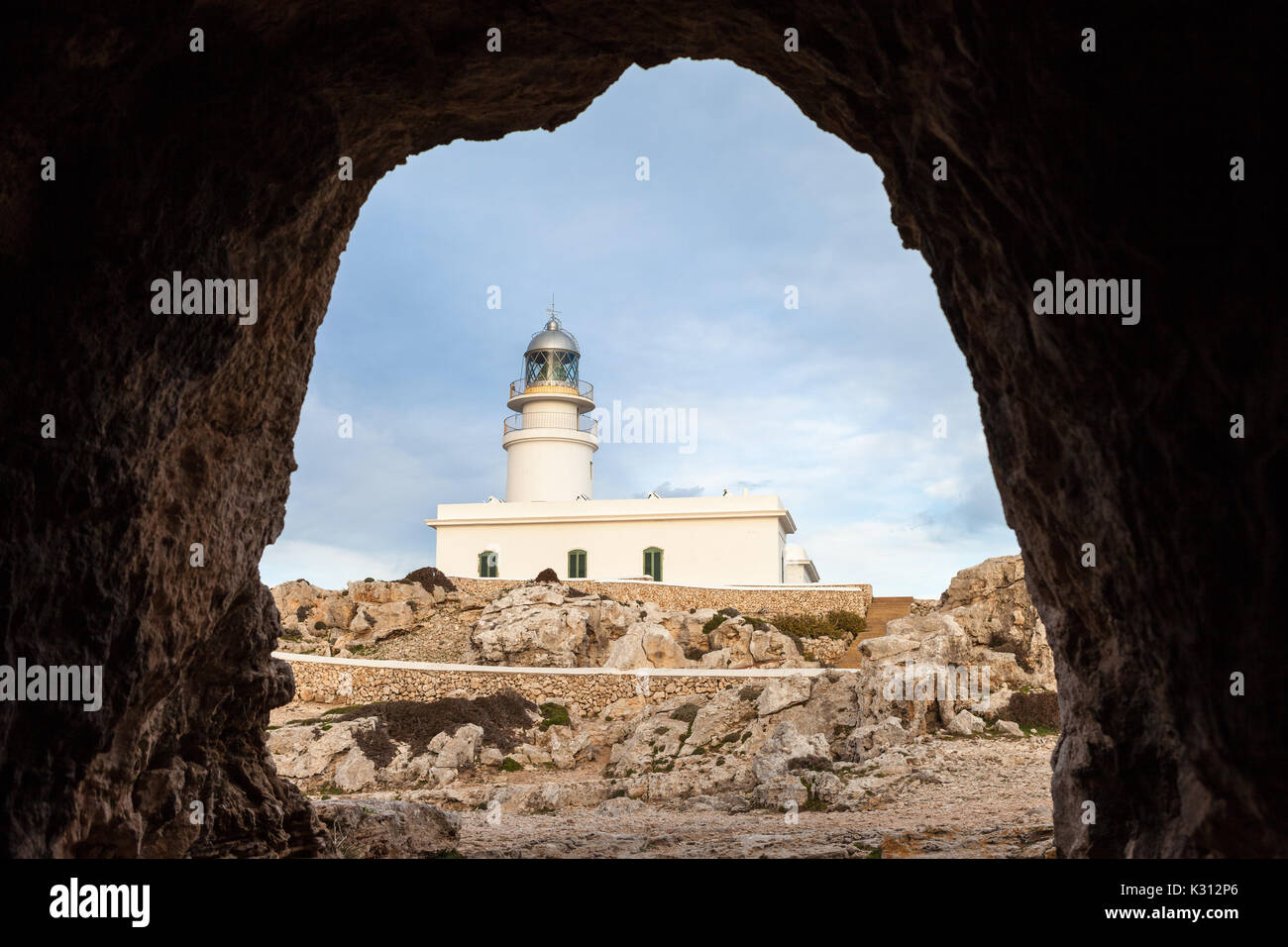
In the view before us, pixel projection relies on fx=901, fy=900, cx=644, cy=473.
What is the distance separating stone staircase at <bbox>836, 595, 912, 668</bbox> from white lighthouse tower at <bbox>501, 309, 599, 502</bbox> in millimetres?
14292

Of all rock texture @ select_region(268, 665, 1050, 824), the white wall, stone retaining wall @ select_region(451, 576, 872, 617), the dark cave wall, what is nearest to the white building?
the white wall

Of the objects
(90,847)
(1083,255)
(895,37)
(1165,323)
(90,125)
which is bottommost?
(90,847)

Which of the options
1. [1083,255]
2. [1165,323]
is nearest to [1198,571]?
[1165,323]

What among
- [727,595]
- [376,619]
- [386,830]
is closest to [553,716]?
[376,619]

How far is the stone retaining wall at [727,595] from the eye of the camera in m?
34.5

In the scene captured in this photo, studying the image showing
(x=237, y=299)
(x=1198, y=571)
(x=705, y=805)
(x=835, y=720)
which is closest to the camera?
(x=1198, y=571)

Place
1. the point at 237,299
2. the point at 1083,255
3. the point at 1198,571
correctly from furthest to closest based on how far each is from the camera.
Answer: the point at 237,299
the point at 1083,255
the point at 1198,571

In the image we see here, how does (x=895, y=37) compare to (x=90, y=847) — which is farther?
(x=90, y=847)

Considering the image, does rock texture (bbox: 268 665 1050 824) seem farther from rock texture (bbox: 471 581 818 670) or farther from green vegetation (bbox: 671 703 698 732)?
rock texture (bbox: 471 581 818 670)

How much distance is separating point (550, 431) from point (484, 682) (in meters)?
19.2

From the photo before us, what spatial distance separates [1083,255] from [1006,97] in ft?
2.43

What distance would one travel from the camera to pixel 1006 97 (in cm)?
373

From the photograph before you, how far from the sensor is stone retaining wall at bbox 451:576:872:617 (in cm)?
3447
